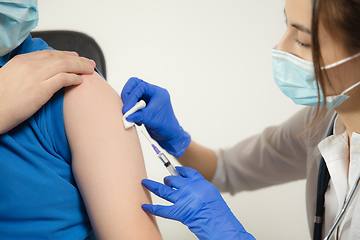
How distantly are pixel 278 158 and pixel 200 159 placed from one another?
41 centimetres

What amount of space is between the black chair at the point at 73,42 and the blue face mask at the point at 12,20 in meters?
0.64

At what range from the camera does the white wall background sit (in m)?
1.94

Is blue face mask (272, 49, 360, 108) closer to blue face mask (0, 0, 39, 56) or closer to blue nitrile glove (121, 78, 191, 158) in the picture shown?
blue nitrile glove (121, 78, 191, 158)

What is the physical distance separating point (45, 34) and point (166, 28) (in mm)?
847

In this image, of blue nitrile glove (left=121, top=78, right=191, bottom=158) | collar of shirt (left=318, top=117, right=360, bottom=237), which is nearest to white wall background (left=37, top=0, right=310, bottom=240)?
blue nitrile glove (left=121, top=78, right=191, bottom=158)

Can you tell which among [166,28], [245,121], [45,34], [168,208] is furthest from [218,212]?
[166,28]

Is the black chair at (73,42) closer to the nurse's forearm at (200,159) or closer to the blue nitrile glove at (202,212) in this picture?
the nurse's forearm at (200,159)

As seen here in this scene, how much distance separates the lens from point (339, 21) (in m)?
0.75

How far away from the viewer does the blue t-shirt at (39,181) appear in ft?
2.15

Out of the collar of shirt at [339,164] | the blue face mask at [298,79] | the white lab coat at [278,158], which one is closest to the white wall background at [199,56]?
the white lab coat at [278,158]

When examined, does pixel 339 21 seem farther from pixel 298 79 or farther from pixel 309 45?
pixel 298 79

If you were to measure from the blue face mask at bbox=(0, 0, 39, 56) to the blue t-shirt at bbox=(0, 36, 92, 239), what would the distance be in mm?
95

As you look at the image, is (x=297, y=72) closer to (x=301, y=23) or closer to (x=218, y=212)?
(x=301, y=23)

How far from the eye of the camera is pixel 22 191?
66cm
